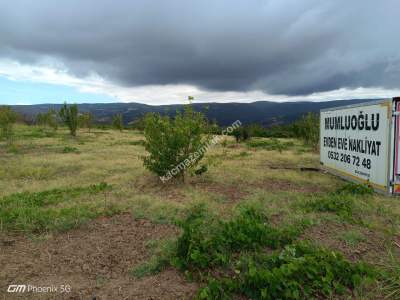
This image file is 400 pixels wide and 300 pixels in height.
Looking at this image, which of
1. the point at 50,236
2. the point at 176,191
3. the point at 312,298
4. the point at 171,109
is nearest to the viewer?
the point at 312,298

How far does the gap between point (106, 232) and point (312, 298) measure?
10.0 ft

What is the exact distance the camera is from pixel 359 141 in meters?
6.90

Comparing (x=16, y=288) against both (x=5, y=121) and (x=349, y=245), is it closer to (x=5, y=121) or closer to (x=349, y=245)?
(x=349, y=245)

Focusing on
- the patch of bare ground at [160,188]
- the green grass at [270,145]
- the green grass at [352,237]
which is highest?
the green grass at [270,145]

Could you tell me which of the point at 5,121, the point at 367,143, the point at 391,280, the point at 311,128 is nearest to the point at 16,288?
the point at 391,280

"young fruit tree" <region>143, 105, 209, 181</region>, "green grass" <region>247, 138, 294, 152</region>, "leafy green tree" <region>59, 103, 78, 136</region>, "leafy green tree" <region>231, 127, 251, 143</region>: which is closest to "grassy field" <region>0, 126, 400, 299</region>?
"young fruit tree" <region>143, 105, 209, 181</region>

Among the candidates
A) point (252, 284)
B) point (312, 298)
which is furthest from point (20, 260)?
point (312, 298)

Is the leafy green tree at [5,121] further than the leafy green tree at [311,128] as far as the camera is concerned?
No

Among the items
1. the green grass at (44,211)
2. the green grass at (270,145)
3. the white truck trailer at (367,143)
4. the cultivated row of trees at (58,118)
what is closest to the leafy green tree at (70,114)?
the cultivated row of trees at (58,118)

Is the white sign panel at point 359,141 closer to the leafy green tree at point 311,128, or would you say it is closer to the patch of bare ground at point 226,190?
the patch of bare ground at point 226,190

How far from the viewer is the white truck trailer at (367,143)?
577 centimetres

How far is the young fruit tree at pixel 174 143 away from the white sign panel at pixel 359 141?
4.17 m

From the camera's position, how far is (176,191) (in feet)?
21.1

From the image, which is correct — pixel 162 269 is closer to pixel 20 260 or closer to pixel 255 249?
pixel 255 249
